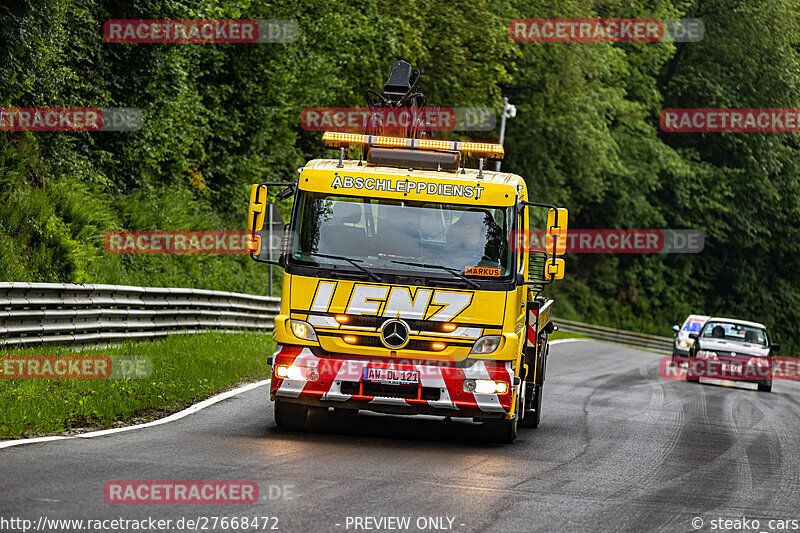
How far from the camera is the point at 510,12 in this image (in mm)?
46719

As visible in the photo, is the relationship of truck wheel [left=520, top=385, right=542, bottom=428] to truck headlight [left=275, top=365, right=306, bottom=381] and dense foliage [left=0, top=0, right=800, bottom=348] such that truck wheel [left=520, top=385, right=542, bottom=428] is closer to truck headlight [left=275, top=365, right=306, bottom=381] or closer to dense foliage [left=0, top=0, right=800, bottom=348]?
truck headlight [left=275, top=365, right=306, bottom=381]

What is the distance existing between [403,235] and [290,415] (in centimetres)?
209

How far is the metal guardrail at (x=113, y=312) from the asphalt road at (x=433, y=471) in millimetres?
2938

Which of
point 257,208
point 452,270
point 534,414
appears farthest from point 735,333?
point 257,208

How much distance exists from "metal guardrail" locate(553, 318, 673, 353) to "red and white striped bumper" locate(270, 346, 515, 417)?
38510mm

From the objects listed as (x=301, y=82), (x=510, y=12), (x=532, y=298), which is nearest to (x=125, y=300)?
(x=532, y=298)

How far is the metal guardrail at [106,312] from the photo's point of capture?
49.8 ft

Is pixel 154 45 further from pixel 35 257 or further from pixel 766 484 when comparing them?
pixel 766 484

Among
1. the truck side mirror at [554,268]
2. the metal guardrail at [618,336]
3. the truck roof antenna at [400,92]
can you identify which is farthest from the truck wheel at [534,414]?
the metal guardrail at [618,336]

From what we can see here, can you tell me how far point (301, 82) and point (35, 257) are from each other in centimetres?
1432

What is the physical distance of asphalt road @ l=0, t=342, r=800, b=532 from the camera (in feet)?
25.7

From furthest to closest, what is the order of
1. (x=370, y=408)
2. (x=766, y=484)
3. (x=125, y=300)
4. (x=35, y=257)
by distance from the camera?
(x=35, y=257) → (x=125, y=300) → (x=370, y=408) → (x=766, y=484)

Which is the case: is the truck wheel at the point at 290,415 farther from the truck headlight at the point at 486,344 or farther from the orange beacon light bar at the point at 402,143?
the orange beacon light bar at the point at 402,143

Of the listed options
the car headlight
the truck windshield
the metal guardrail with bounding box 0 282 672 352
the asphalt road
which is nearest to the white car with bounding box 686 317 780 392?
the metal guardrail with bounding box 0 282 672 352
